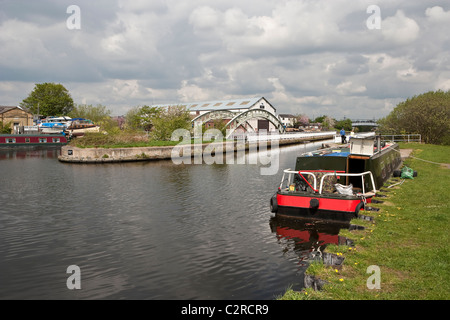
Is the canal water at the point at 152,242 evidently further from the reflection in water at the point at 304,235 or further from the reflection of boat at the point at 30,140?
the reflection of boat at the point at 30,140

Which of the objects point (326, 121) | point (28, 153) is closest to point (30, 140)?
point (28, 153)

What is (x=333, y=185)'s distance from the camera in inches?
662

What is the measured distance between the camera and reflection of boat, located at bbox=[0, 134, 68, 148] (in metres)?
68.2

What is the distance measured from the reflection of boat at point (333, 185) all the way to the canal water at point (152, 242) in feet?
2.25

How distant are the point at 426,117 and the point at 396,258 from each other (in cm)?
5301

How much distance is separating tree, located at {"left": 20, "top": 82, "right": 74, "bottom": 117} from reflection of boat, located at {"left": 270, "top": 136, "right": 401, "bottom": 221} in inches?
4495

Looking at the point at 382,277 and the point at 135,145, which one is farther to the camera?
the point at 135,145

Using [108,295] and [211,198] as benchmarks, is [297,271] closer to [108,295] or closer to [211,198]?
[108,295]

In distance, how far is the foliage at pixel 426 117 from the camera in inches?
2035

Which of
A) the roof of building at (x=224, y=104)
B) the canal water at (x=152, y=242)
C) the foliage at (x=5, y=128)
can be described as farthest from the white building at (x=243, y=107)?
the canal water at (x=152, y=242)

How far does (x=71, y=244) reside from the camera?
43.3 feet

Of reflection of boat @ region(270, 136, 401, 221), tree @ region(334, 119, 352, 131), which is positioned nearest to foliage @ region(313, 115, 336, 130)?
tree @ region(334, 119, 352, 131)
